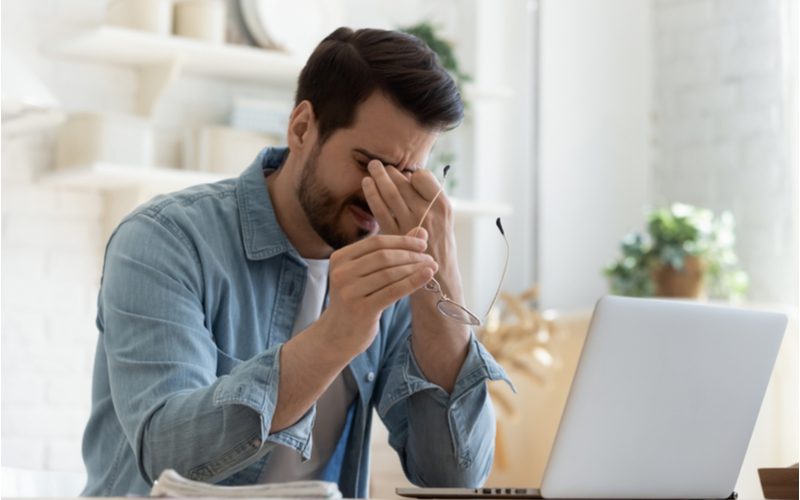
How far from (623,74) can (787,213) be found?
0.77 meters

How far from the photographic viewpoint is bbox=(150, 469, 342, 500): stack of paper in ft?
3.59

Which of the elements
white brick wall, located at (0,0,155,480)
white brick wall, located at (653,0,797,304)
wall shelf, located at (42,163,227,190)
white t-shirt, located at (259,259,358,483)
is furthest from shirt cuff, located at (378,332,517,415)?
white brick wall, located at (653,0,797,304)

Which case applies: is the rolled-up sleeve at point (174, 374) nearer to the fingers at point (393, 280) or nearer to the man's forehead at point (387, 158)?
the fingers at point (393, 280)

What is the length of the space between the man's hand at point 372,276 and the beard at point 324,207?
1.31 feet

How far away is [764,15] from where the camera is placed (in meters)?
3.65

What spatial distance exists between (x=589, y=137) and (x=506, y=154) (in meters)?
0.28

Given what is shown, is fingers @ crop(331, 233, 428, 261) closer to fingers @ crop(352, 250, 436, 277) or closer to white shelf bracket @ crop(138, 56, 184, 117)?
fingers @ crop(352, 250, 436, 277)

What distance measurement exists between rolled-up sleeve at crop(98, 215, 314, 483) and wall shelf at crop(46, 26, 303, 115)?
4.87ft

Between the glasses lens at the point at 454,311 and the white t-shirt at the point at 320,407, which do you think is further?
the white t-shirt at the point at 320,407

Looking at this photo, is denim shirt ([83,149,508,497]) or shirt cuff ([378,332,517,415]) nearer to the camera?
denim shirt ([83,149,508,497])

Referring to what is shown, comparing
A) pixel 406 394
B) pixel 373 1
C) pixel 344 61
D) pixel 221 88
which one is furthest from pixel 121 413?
pixel 373 1

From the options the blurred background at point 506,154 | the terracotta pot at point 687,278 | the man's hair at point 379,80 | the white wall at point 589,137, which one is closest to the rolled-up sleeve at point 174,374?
the man's hair at point 379,80

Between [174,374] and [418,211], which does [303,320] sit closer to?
[418,211]

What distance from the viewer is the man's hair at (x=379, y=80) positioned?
182 cm
